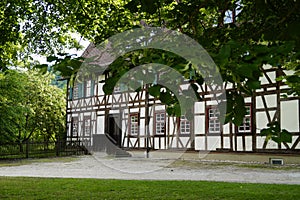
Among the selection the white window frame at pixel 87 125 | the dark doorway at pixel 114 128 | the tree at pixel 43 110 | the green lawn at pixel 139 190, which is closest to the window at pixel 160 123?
the dark doorway at pixel 114 128

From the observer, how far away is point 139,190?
7227mm

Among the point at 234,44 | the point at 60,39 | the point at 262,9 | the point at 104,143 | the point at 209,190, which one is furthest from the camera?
the point at 104,143

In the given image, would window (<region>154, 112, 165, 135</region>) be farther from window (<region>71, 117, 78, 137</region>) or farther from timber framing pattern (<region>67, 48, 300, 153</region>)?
window (<region>71, 117, 78, 137</region>)

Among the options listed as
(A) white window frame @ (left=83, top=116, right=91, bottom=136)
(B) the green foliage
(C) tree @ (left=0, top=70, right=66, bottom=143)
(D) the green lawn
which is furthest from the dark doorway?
(B) the green foliage

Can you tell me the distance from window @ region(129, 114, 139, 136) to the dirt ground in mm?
1060

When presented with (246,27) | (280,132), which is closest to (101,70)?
(280,132)

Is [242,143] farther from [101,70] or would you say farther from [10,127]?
[101,70]

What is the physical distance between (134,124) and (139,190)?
12.0 m

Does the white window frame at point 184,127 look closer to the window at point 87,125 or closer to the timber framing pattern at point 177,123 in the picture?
the timber framing pattern at point 177,123

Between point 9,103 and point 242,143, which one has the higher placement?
point 9,103

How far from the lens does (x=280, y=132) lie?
2.22 metres

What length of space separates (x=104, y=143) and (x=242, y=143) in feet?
27.8

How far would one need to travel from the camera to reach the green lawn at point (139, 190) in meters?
6.61

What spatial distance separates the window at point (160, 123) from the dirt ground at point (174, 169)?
99 cm
